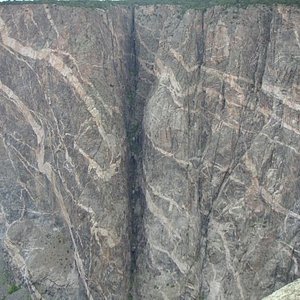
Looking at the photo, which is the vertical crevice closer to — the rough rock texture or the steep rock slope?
the steep rock slope

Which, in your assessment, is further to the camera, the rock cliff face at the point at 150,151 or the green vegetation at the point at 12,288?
the green vegetation at the point at 12,288

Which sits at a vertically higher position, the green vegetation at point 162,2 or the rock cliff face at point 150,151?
the green vegetation at point 162,2

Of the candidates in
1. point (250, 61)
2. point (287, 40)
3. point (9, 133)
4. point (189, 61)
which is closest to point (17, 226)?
point (9, 133)

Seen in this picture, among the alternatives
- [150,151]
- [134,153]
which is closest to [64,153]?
[134,153]

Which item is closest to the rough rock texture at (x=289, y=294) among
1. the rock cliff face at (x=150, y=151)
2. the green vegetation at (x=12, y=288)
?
the rock cliff face at (x=150, y=151)

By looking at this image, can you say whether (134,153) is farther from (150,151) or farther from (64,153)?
(64,153)

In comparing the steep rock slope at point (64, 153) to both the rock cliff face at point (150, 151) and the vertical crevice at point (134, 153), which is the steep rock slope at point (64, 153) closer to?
the rock cliff face at point (150, 151)

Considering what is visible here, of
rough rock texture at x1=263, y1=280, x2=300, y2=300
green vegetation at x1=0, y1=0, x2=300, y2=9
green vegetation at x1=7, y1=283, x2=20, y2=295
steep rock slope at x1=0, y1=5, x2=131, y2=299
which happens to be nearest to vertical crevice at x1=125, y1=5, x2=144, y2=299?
steep rock slope at x1=0, y1=5, x2=131, y2=299

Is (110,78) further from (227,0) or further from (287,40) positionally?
(287,40)

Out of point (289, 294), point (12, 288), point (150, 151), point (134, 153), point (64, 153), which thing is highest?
point (289, 294)

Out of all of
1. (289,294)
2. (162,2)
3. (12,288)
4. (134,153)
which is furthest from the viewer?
(134,153)
